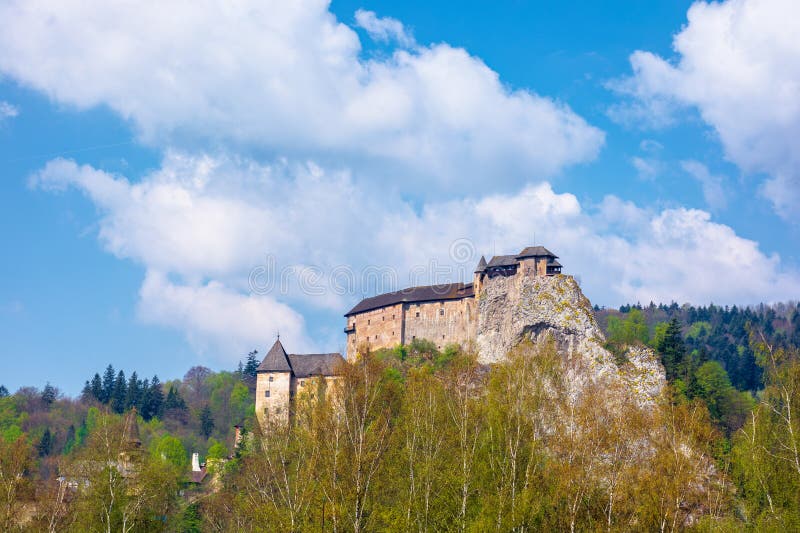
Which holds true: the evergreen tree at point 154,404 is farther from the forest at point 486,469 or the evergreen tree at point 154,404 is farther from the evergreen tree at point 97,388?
the forest at point 486,469

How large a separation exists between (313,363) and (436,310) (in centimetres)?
1504

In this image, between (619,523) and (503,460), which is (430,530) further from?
(619,523)

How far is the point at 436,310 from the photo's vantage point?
302 ft

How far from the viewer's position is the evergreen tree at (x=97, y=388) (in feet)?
397

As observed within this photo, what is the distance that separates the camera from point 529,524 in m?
31.7

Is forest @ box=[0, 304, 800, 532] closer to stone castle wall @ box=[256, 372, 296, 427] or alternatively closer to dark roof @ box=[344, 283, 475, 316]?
stone castle wall @ box=[256, 372, 296, 427]

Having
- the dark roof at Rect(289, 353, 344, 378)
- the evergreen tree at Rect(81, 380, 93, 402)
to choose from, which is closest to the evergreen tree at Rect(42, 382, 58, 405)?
the evergreen tree at Rect(81, 380, 93, 402)

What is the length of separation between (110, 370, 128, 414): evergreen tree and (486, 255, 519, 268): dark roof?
5572 centimetres

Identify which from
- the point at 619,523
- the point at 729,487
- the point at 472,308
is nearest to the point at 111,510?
the point at 619,523

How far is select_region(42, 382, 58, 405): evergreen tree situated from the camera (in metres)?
128

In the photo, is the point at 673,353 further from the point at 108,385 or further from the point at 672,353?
the point at 108,385

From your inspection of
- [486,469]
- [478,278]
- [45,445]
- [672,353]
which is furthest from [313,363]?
[486,469]

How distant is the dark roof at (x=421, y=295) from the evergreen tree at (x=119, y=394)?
3634 cm

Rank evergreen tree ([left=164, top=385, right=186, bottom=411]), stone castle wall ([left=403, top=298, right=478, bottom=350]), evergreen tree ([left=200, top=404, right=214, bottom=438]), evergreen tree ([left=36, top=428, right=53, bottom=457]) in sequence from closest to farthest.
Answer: stone castle wall ([left=403, top=298, right=478, bottom=350]), evergreen tree ([left=36, top=428, right=53, bottom=457]), evergreen tree ([left=200, top=404, right=214, bottom=438]), evergreen tree ([left=164, top=385, right=186, bottom=411])
